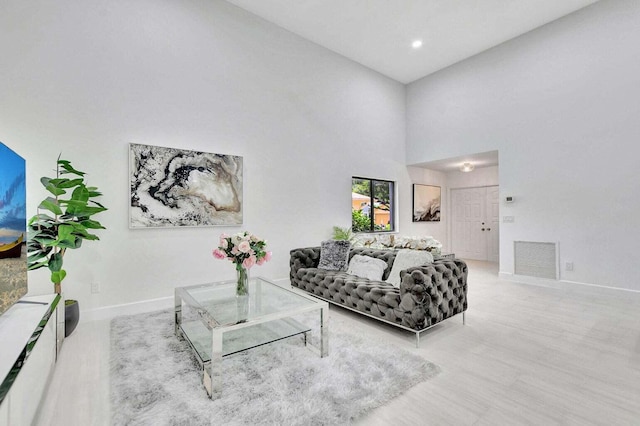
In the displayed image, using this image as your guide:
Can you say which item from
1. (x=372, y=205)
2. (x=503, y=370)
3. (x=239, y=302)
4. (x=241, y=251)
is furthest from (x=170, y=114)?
(x=503, y=370)

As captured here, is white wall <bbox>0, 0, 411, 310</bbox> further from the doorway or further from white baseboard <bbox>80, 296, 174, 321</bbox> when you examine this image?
the doorway

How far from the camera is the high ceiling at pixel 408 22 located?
4.66 metres

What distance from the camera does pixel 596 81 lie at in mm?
4617

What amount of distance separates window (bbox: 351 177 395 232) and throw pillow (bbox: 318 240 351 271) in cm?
180

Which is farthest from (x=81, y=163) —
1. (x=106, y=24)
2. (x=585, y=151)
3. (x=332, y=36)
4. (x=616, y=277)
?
(x=616, y=277)

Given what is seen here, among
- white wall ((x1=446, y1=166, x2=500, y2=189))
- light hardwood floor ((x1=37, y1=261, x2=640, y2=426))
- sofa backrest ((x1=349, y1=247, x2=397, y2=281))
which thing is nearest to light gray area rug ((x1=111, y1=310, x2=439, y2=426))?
light hardwood floor ((x1=37, y1=261, x2=640, y2=426))

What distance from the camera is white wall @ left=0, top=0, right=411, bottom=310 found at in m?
3.29

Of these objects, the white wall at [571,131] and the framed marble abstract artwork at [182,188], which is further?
the white wall at [571,131]

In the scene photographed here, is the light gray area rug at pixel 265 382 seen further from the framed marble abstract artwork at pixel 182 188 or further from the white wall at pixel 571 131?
the white wall at pixel 571 131

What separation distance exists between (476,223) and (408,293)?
20.2 feet

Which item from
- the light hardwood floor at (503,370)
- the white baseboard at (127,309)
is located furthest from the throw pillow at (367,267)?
the white baseboard at (127,309)

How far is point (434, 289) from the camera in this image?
2.86 meters

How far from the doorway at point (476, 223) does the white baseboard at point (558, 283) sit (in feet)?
7.27

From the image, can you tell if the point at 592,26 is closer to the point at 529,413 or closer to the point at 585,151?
the point at 585,151
